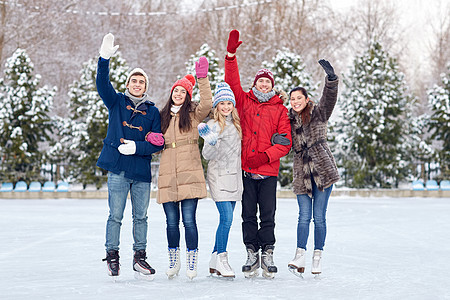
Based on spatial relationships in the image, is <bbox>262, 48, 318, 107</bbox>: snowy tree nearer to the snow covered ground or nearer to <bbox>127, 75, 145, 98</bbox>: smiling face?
the snow covered ground

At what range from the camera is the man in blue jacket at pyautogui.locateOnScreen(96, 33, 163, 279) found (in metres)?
5.18

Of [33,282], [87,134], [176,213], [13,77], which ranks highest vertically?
[13,77]

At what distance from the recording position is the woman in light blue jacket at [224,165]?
5266 mm

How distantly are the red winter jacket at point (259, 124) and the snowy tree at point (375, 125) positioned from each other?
1516cm

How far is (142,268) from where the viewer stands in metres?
5.23

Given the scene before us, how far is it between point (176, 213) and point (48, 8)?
2805 cm

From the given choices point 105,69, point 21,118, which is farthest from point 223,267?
point 21,118

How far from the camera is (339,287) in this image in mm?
4988

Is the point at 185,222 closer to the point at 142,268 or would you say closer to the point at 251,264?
the point at 142,268

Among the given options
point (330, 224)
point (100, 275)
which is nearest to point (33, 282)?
point (100, 275)

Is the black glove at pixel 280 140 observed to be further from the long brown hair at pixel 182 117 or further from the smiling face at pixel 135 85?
the smiling face at pixel 135 85

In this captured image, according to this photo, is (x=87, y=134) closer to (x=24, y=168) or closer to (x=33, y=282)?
(x=24, y=168)

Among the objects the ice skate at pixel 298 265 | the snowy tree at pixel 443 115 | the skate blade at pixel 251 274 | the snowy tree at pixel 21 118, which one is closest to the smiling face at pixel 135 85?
the skate blade at pixel 251 274

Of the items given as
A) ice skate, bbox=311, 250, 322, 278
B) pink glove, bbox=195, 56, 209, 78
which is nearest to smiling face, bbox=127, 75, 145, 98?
pink glove, bbox=195, 56, 209, 78
